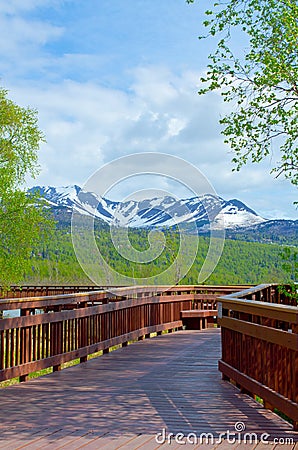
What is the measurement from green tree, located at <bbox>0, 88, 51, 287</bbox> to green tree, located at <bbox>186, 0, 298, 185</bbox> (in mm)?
17753

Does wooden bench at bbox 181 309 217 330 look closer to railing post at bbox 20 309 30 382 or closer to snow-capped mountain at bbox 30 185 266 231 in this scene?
snow-capped mountain at bbox 30 185 266 231

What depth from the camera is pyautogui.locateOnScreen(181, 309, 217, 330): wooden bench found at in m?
15.8

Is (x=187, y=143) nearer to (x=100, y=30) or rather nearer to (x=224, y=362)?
(x=100, y=30)

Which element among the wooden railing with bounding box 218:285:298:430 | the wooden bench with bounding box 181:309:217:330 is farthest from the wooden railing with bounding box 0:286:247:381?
the wooden railing with bounding box 218:285:298:430

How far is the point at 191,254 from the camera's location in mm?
17922

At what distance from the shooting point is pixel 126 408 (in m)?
6.20

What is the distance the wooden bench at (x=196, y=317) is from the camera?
1578 cm

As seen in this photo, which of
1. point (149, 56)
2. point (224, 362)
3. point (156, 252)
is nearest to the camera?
point (224, 362)

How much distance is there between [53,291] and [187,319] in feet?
32.2

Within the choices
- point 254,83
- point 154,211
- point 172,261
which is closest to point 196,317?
point 172,261

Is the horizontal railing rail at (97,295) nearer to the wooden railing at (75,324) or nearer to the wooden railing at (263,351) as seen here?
the wooden railing at (75,324)

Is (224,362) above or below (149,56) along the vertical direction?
below

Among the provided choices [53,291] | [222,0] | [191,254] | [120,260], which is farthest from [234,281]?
[222,0]

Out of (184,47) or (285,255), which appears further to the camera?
(184,47)
